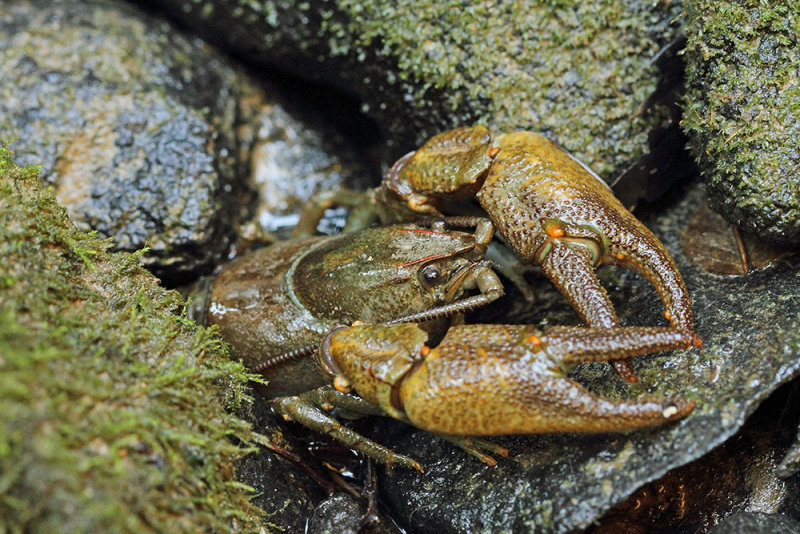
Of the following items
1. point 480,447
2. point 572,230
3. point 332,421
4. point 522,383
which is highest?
point 572,230

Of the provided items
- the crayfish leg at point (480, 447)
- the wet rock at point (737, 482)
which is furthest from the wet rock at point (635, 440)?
the wet rock at point (737, 482)

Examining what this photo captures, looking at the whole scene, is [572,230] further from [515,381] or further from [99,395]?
[99,395]

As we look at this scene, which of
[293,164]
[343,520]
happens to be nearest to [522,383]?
[343,520]

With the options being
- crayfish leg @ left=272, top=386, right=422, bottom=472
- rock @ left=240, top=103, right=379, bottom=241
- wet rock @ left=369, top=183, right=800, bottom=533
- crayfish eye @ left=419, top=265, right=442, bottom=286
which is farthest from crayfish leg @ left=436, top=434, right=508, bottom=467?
rock @ left=240, top=103, right=379, bottom=241

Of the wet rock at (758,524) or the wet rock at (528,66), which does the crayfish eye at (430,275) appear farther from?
the wet rock at (758,524)

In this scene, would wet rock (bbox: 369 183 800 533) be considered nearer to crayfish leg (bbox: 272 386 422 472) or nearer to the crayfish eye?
crayfish leg (bbox: 272 386 422 472)
